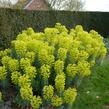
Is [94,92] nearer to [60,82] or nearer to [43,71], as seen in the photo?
[43,71]

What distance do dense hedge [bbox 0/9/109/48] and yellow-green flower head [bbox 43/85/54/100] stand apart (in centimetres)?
553

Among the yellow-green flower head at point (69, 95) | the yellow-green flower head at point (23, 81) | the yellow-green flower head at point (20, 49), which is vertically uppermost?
the yellow-green flower head at point (20, 49)

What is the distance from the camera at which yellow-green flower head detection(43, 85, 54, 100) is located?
6.96m

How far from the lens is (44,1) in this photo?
46.5 m

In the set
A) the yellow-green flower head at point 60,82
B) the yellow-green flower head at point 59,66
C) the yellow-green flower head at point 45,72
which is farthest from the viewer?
the yellow-green flower head at point 59,66

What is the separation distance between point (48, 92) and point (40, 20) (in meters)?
9.82

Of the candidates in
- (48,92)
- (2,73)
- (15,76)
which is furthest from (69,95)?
(2,73)

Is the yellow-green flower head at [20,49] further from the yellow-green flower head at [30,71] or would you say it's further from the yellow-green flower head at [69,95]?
the yellow-green flower head at [69,95]

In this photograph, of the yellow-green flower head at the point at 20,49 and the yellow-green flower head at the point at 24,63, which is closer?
the yellow-green flower head at the point at 24,63

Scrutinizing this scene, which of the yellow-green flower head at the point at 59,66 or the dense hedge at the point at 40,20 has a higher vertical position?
the dense hedge at the point at 40,20

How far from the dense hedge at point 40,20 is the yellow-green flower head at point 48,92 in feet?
18.2

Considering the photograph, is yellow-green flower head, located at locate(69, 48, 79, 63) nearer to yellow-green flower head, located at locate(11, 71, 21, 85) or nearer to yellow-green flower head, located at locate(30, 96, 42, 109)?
yellow-green flower head, located at locate(11, 71, 21, 85)

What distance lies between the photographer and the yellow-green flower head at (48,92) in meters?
6.96

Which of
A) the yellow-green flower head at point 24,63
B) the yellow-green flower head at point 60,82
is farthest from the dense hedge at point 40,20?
the yellow-green flower head at point 60,82
